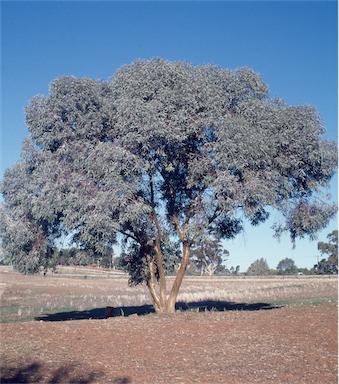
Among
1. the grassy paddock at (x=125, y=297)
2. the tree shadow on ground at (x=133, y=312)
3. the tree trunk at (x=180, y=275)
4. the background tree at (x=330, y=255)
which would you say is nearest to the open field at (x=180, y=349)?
the tree trunk at (x=180, y=275)

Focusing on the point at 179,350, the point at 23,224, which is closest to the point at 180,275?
the point at 23,224

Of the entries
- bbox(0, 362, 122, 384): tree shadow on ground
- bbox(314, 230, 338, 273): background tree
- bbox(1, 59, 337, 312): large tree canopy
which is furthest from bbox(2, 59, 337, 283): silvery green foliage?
bbox(314, 230, 338, 273): background tree

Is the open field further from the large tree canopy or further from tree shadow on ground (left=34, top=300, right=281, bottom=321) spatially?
tree shadow on ground (left=34, top=300, right=281, bottom=321)

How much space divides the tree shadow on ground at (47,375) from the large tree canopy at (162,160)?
7443 millimetres

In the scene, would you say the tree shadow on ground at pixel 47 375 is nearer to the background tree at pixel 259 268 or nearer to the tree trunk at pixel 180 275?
the tree trunk at pixel 180 275

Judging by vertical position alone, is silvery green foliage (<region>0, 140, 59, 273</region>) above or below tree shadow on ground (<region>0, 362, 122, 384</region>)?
above

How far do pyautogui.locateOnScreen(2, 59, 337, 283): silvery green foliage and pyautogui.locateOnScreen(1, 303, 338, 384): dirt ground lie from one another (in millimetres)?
4183

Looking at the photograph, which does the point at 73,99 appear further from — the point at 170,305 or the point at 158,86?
the point at 170,305

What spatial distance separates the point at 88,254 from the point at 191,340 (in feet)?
29.5

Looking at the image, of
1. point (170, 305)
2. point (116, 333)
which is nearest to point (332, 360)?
point (116, 333)

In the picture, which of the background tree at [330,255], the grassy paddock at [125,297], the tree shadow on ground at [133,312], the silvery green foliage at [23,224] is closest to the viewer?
the silvery green foliage at [23,224]

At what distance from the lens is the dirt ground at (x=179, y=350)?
1146cm

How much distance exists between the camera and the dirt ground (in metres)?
11.5

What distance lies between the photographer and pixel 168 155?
A: 20.5 meters
